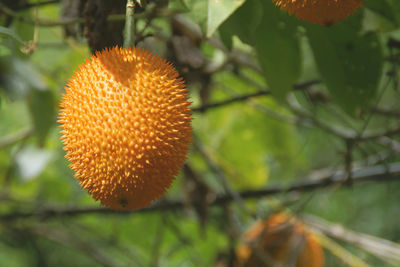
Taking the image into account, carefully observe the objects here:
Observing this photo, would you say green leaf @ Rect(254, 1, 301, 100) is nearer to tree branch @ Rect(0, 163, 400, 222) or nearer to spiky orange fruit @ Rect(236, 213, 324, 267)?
tree branch @ Rect(0, 163, 400, 222)

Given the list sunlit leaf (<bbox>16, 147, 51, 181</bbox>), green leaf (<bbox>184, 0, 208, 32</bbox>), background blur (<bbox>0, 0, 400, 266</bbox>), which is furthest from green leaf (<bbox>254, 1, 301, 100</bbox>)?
sunlit leaf (<bbox>16, 147, 51, 181</bbox>)

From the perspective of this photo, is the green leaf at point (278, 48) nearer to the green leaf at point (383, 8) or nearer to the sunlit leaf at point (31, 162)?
the green leaf at point (383, 8)

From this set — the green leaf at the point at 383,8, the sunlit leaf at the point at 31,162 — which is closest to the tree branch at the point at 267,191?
the sunlit leaf at the point at 31,162

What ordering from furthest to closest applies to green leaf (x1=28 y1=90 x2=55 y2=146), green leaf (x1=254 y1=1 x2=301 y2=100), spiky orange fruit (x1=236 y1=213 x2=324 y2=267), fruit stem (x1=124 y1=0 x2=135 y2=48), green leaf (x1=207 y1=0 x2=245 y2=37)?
spiky orange fruit (x1=236 y1=213 x2=324 y2=267) → green leaf (x1=28 y1=90 x2=55 y2=146) → green leaf (x1=254 y1=1 x2=301 y2=100) → fruit stem (x1=124 y1=0 x2=135 y2=48) → green leaf (x1=207 y1=0 x2=245 y2=37)

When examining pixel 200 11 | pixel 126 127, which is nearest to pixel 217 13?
pixel 200 11

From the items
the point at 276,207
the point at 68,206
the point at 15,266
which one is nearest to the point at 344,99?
the point at 276,207

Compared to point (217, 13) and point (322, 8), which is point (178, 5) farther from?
point (322, 8)
